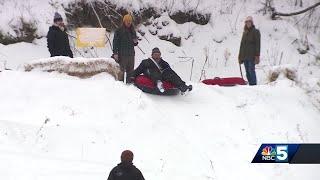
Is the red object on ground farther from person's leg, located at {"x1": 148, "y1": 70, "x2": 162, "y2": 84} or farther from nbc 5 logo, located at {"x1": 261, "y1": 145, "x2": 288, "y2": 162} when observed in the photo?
nbc 5 logo, located at {"x1": 261, "y1": 145, "x2": 288, "y2": 162}

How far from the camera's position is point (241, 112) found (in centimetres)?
1040

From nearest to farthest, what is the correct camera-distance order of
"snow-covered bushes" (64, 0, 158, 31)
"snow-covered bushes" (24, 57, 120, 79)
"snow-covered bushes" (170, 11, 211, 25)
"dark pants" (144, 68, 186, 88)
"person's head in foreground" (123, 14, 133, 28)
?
1. "snow-covered bushes" (24, 57, 120, 79)
2. "dark pants" (144, 68, 186, 88)
3. "person's head in foreground" (123, 14, 133, 28)
4. "snow-covered bushes" (64, 0, 158, 31)
5. "snow-covered bushes" (170, 11, 211, 25)

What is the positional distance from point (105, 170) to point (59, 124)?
5.02 feet

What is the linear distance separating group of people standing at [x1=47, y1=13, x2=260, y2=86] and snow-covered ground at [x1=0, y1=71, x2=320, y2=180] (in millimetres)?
484

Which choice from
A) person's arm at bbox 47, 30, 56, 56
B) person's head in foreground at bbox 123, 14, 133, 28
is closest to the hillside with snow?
person's arm at bbox 47, 30, 56, 56

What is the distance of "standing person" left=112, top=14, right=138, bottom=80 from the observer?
11.3 meters

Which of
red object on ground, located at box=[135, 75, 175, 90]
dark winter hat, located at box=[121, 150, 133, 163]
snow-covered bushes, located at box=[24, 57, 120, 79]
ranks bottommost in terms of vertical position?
red object on ground, located at box=[135, 75, 175, 90]

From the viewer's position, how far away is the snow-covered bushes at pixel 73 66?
34.2 feet

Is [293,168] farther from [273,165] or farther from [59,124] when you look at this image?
[59,124]

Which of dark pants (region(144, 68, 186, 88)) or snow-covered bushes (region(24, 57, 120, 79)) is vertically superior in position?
snow-covered bushes (region(24, 57, 120, 79))

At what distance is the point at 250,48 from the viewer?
12461 millimetres

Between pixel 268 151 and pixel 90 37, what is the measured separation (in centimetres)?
441

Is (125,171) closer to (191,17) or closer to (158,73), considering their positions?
(158,73)

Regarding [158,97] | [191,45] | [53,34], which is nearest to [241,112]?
[158,97]
